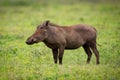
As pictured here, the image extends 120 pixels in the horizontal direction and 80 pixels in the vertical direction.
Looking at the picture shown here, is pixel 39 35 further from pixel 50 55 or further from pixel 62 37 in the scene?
pixel 50 55

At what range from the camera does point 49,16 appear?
92.7 feet

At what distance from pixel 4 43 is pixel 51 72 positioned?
5.63m

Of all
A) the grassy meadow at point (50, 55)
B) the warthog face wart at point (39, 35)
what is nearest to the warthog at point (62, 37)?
the warthog face wart at point (39, 35)

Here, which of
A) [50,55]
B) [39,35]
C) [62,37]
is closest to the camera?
[39,35]

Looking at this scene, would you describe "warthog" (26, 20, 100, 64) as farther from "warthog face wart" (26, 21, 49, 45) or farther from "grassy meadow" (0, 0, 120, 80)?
"grassy meadow" (0, 0, 120, 80)

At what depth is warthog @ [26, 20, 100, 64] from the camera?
44.6 ft

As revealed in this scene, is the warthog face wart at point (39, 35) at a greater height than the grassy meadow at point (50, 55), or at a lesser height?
greater

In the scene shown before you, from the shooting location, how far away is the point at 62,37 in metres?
13.8

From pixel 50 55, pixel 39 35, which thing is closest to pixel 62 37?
pixel 39 35

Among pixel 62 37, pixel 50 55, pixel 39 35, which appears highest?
pixel 39 35

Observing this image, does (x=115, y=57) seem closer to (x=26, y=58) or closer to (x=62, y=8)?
(x=26, y=58)

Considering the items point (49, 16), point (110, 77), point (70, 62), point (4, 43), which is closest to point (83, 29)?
point (70, 62)

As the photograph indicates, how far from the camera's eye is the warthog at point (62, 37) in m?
13.6

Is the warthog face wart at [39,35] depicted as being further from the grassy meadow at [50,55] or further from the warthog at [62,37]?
the grassy meadow at [50,55]
